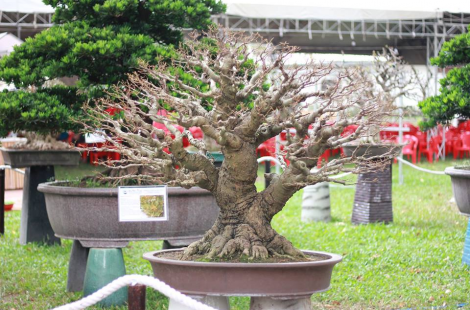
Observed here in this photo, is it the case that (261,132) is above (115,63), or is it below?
below

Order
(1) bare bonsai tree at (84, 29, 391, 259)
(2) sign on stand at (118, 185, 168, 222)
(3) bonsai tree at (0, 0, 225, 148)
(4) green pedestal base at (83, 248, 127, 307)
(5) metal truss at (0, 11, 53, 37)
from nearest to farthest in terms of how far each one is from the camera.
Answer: (1) bare bonsai tree at (84, 29, 391, 259), (2) sign on stand at (118, 185, 168, 222), (4) green pedestal base at (83, 248, 127, 307), (3) bonsai tree at (0, 0, 225, 148), (5) metal truss at (0, 11, 53, 37)

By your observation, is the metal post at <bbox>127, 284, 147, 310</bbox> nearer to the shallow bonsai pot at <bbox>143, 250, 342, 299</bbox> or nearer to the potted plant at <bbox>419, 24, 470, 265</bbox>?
the shallow bonsai pot at <bbox>143, 250, 342, 299</bbox>

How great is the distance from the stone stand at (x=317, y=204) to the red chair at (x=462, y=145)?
7789 millimetres

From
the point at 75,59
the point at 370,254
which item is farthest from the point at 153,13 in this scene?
the point at 370,254

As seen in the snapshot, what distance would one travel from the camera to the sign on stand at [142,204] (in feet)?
13.1

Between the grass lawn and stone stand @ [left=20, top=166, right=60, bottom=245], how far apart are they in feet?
0.53

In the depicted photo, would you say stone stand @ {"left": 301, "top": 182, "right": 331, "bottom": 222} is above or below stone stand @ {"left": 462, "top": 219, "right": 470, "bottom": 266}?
above

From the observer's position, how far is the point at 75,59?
4.50 metres

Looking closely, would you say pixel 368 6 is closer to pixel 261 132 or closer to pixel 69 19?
pixel 69 19

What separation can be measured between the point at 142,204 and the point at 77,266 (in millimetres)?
1143

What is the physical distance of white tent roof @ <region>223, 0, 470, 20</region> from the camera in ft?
50.3

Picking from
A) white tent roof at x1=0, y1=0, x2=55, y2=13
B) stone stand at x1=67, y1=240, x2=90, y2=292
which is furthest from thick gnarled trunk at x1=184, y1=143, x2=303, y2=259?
white tent roof at x1=0, y1=0, x2=55, y2=13

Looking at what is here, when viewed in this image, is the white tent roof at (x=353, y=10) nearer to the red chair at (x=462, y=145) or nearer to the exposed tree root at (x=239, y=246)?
the red chair at (x=462, y=145)

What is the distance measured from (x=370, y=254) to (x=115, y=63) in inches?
119
